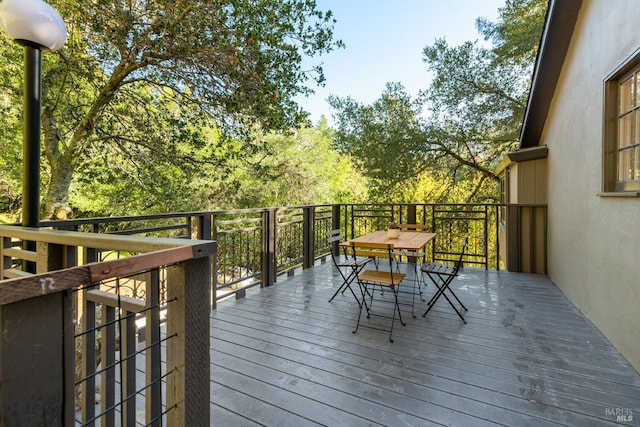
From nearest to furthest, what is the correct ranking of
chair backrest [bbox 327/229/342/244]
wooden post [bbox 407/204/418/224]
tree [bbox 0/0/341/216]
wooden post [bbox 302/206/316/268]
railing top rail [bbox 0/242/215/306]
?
railing top rail [bbox 0/242/215/306]
tree [bbox 0/0/341/216]
chair backrest [bbox 327/229/342/244]
wooden post [bbox 302/206/316/268]
wooden post [bbox 407/204/418/224]

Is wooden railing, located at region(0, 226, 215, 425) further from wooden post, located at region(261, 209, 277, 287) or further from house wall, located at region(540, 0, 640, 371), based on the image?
house wall, located at region(540, 0, 640, 371)

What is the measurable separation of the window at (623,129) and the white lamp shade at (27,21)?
13.3 ft

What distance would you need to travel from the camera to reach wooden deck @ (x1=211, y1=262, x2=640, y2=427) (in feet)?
6.15

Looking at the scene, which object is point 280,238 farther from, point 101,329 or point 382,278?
point 101,329

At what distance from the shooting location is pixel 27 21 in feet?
5.85

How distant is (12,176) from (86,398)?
30.3ft

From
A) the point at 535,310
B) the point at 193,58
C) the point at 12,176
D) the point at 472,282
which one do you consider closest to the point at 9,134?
the point at 12,176

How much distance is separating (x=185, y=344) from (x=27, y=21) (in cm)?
200

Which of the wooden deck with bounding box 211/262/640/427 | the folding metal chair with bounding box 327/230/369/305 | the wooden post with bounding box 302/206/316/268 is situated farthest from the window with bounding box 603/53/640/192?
the wooden post with bounding box 302/206/316/268

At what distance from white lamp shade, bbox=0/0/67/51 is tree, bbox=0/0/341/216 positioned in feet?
7.91

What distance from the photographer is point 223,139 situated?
20.3ft

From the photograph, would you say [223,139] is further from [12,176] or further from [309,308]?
[12,176]

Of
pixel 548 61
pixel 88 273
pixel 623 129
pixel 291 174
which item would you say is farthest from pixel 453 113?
pixel 88 273

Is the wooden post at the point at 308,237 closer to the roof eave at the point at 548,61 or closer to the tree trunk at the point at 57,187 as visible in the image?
the roof eave at the point at 548,61
